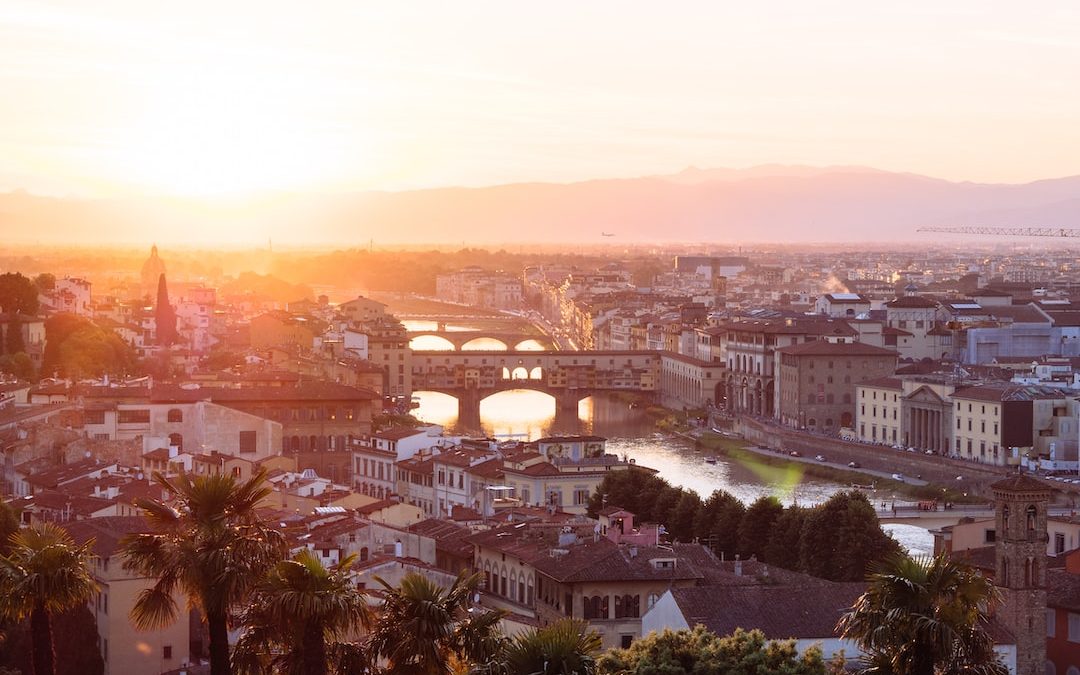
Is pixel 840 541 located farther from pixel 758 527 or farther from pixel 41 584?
pixel 41 584

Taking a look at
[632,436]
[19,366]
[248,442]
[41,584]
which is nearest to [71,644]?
[41,584]

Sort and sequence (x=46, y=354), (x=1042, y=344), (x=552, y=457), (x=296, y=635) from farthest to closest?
1. (x=1042, y=344)
2. (x=46, y=354)
3. (x=552, y=457)
4. (x=296, y=635)

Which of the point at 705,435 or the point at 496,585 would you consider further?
the point at 705,435

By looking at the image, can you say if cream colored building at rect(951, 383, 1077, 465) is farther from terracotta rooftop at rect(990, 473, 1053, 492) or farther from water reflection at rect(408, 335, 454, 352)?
water reflection at rect(408, 335, 454, 352)

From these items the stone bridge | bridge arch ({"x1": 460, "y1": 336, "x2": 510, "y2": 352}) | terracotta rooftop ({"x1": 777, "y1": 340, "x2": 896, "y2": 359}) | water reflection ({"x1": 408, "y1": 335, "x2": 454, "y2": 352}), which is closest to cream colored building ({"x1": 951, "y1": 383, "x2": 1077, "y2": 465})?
terracotta rooftop ({"x1": 777, "y1": 340, "x2": 896, "y2": 359})

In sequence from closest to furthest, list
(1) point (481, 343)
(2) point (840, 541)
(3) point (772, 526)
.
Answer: (2) point (840, 541) < (3) point (772, 526) < (1) point (481, 343)

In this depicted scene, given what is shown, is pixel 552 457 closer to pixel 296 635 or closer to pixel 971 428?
pixel 971 428

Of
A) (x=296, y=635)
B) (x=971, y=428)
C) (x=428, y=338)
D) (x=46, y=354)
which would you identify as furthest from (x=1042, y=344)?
(x=296, y=635)
